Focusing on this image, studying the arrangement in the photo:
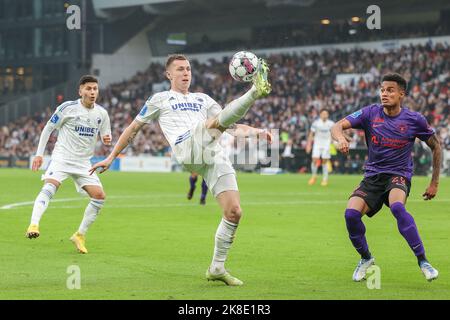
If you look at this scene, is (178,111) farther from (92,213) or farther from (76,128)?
(76,128)

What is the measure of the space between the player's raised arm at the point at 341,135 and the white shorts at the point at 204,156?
4.07ft

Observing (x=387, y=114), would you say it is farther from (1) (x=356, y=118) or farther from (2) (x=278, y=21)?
(2) (x=278, y=21)

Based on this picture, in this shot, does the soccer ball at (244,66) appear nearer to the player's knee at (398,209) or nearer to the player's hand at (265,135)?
the player's hand at (265,135)

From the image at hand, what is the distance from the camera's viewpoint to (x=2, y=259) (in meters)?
12.0

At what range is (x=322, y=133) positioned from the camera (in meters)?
32.1

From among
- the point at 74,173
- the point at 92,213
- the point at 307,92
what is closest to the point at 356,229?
the point at 92,213

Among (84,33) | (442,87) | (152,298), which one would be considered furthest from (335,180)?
(84,33)

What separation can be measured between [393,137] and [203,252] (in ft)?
12.5

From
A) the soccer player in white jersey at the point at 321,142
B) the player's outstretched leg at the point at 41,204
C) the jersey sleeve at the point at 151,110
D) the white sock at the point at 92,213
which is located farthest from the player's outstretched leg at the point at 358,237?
the soccer player in white jersey at the point at 321,142

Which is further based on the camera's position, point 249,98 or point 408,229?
point 408,229

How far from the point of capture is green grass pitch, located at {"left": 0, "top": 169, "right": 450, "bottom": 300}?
9.48 metres

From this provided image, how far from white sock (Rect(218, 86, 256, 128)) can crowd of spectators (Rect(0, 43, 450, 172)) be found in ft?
104

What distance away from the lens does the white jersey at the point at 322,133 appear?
32094 mm

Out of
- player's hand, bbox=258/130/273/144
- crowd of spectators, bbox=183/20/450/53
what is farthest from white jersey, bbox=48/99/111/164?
crowd of spectators, bbox=183/20/450/53
